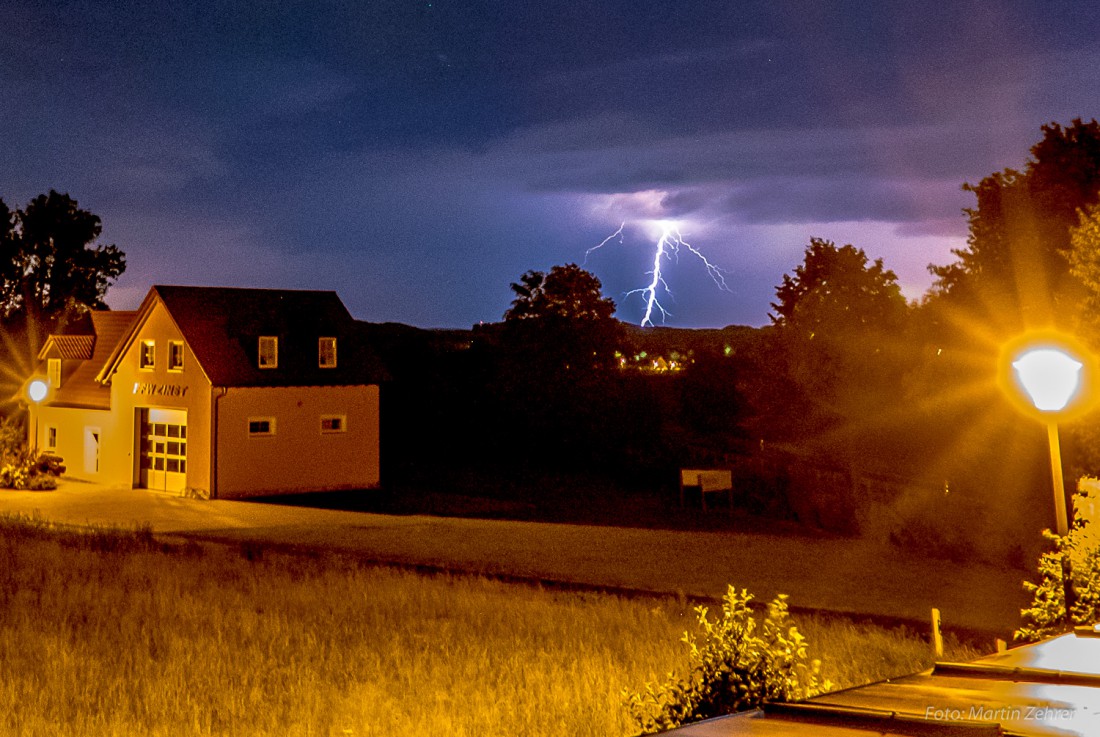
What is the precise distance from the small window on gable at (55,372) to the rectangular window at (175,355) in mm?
9243

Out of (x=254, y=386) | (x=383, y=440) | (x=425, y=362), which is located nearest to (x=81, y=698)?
(x=254, y=386)

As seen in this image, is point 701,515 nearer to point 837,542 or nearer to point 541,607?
point 837,542

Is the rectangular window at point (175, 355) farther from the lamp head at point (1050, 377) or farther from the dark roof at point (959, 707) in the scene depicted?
the dark roof at point (959, 707)

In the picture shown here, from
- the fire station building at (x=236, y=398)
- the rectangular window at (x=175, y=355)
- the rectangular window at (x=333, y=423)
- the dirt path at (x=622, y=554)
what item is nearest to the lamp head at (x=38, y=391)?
the fire station building at (x=236, y=398)

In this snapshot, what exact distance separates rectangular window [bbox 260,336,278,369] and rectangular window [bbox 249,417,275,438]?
1.85 meters

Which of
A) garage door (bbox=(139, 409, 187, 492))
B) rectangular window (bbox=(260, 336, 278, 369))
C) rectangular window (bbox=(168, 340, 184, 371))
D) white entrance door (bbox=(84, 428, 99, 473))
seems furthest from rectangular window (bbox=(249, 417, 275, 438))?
white entrance door (bbox=(84, 428, 99, 473))

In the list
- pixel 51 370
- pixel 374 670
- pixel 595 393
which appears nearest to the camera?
pixel 374 670

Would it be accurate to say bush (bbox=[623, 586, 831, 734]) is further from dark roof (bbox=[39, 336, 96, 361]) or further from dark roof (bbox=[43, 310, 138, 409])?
dark roof (bbox=[39, 336, 96, 361])

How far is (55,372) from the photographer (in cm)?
4141

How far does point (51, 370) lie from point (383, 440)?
14.9 meters

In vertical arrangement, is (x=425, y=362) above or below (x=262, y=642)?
above

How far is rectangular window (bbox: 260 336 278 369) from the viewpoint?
113ft

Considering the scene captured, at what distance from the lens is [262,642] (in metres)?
12.5

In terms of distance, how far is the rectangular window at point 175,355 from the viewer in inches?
1350
